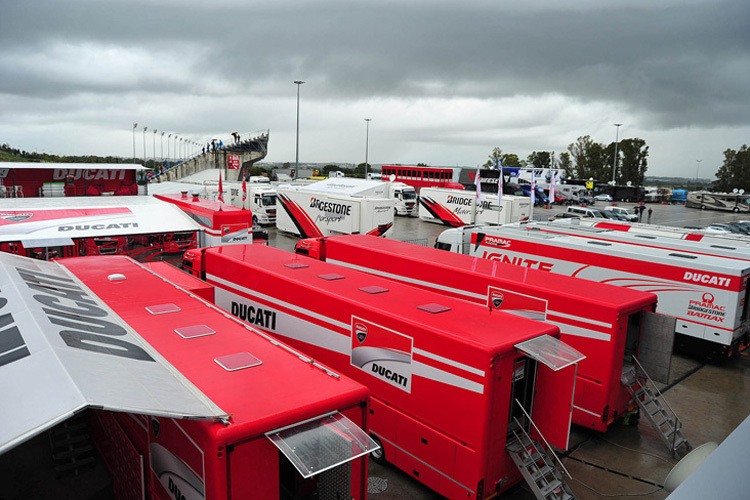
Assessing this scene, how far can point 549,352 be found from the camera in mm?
6789

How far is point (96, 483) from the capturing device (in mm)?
7500

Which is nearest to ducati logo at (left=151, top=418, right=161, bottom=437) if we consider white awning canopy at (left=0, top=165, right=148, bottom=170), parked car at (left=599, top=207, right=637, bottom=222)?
white awning canopy at (left=0, top=165, right=148, bottom=170)

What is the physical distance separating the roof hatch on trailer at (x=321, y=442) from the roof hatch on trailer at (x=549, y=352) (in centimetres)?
270

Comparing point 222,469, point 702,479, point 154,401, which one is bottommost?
point 222,469

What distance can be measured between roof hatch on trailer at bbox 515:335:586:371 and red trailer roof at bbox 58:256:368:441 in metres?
2.45

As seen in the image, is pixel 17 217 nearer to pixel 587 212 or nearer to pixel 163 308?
pixel 163 308

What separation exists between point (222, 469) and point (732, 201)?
7334cm

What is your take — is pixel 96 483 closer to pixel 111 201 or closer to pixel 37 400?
pixel 37 400

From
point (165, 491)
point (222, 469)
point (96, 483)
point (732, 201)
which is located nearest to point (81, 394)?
point (222, 469)

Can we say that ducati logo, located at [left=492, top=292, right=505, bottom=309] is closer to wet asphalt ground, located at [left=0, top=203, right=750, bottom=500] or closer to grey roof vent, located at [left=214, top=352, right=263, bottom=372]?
wet asphalt ground, located at [left=0, top=203, right=750, bottom=500]

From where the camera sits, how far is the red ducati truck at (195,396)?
4281 mm

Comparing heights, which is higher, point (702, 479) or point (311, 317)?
point (702, 479)

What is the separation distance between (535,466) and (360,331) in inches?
127

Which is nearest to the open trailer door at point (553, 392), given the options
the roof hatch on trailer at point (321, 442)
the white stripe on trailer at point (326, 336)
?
the white stripe on trailer at point (326, 336)
